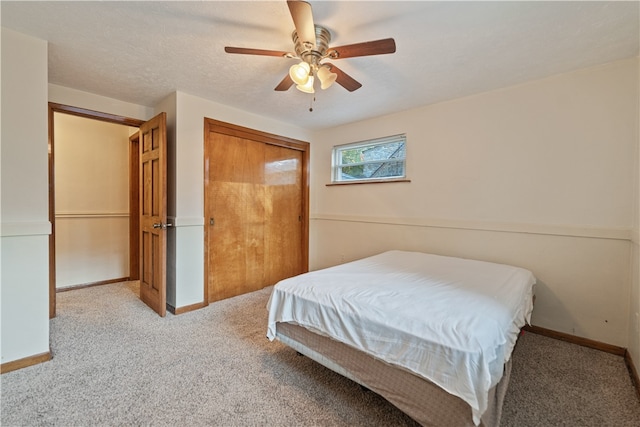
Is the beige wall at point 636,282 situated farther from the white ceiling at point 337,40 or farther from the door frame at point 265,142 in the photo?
the door frame at point 265,142

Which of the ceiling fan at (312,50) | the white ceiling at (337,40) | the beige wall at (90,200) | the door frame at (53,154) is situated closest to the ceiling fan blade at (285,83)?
the ceiling fan at (312,50)

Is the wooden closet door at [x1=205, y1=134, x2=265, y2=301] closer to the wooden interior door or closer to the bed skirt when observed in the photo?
the wooden interior door

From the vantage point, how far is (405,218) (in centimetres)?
326

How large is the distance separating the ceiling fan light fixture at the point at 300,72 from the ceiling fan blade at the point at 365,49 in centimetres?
17

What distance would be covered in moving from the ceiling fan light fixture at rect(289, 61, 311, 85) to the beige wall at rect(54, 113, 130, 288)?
3394 mm

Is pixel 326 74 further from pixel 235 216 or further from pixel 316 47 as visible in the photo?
pixel 235 216

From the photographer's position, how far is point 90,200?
12.1 ft

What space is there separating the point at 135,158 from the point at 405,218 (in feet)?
12.6

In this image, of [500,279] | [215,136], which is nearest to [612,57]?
[500,279]

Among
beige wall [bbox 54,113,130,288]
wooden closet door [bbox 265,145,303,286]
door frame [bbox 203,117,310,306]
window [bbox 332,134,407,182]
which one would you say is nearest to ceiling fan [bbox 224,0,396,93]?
door frame [bbox 203,117,310,306]

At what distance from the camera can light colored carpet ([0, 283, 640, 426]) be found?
4.75 ft

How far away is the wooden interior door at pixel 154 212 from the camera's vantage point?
268 cm

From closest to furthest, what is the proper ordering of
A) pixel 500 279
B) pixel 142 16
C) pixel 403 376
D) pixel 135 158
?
pixel 403 376, pixel 142 16, pixel 500 279, pixel 135 158

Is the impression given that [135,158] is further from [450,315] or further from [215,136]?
[450,315]
